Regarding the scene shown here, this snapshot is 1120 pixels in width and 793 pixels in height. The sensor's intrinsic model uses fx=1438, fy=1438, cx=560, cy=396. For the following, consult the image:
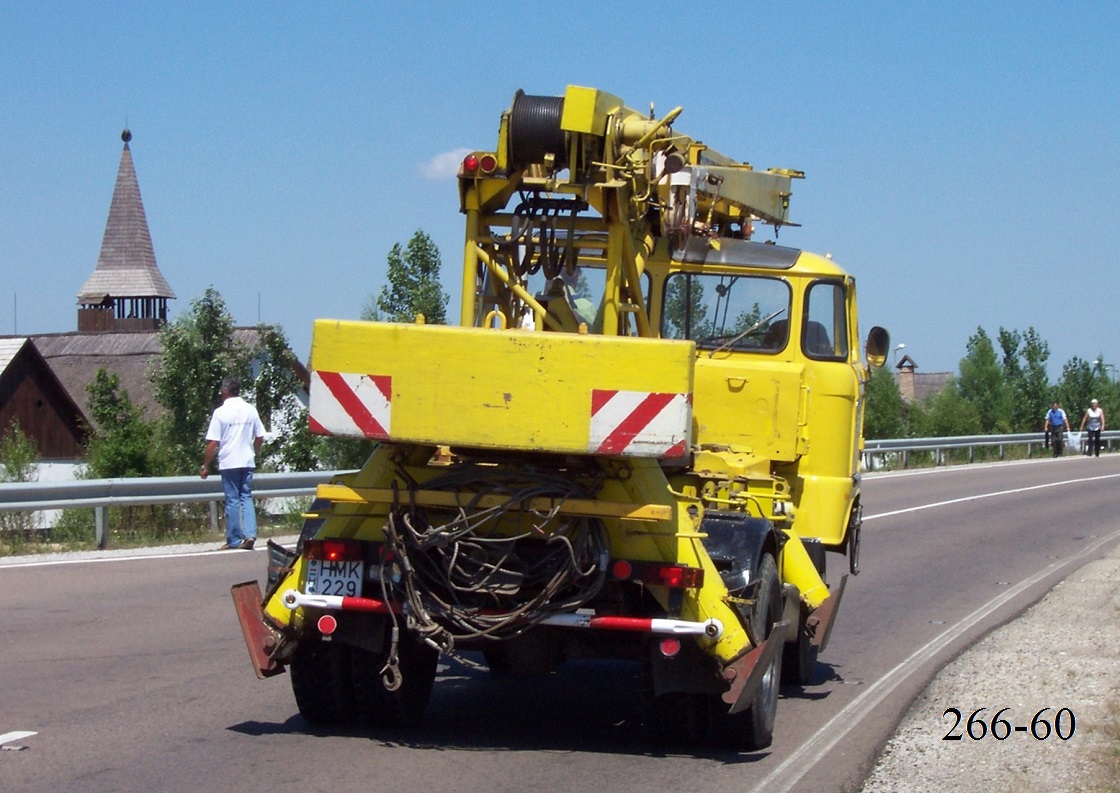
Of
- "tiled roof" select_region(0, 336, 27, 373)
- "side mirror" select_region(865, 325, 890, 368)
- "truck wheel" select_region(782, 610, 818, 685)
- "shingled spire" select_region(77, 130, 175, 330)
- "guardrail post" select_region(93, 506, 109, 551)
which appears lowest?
"truck wheel" select_region(782, 610, 818, 685)

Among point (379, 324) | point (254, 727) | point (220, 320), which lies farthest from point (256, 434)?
point (220, 320)

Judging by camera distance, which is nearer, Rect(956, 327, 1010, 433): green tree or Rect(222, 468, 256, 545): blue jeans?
Rect(222, 468, 256, 545): blue jeans

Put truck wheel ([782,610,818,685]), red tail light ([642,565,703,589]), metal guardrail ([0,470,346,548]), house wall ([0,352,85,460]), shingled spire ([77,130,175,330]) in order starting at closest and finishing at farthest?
red tail light ([642,565,703,589])
truck wheel ([782,610,818,685])
metal guardrail ([0,470,346,548])
house wall ([0,352,85,460])
shingled spire ([77,130,175,330])

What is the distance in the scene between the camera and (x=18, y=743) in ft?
22.4

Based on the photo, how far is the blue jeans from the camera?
49.6 feet

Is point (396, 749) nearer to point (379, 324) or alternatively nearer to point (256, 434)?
point (379, 324)

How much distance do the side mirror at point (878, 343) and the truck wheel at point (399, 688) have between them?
416 centimetres

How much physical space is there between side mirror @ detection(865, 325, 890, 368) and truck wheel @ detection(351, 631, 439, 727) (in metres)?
4.16

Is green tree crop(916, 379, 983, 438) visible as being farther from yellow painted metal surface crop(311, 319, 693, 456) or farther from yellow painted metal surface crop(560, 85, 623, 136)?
yellow painted metal surface crop(311, 319, 693, 456)

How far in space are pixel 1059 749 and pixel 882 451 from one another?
2727cm

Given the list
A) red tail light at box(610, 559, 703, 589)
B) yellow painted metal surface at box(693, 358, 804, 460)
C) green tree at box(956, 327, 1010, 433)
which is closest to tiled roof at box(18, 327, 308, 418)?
green tree at box(956, 327, 1010, 433)

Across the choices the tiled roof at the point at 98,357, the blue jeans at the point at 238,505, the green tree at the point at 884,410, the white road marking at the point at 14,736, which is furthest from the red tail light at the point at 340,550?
the tiled roof at the point at 98,357

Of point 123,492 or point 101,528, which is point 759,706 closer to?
point 101,528

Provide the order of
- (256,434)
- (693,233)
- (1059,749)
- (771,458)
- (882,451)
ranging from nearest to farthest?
1. (1059,749)
2. (771,458)
3. (693,233)
4. (256,434)
5. (882,451)
